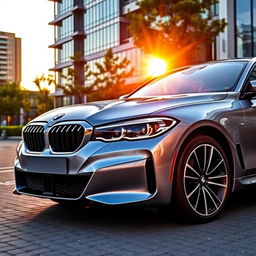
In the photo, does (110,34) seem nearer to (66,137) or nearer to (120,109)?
(120,109)

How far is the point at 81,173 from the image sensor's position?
13.5 feet

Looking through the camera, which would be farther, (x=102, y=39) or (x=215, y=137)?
(x=102, y=39)

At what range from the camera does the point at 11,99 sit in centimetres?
7081

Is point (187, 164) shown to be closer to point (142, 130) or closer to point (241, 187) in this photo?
point (142, 130)

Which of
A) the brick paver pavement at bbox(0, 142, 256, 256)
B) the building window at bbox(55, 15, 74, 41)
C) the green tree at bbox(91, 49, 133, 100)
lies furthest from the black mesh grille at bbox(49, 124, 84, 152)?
the building window at bbox(55, 15, 74, 41)

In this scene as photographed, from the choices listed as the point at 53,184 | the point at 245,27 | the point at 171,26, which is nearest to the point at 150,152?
the point at 53,184

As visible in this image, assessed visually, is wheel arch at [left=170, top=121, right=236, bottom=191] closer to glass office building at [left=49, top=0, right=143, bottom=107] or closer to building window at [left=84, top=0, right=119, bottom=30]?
glass office building at [left=49, top=0, right=143, bottom=107]

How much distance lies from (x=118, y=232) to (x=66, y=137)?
3.22 ft

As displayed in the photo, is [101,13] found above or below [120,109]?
above

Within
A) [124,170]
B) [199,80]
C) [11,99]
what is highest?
[11,99]

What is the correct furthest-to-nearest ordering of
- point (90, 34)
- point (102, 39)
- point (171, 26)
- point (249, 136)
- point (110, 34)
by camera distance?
point (90, 34) → point (102, 39) → point (110, 34) → point (171, 26) → point (249, 136)

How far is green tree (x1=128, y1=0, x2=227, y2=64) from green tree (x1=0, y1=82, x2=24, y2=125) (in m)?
47.3

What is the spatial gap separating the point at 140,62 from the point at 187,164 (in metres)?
43.1

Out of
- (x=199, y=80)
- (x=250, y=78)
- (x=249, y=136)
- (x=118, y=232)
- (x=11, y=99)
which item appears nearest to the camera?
(x=118, y=232)
